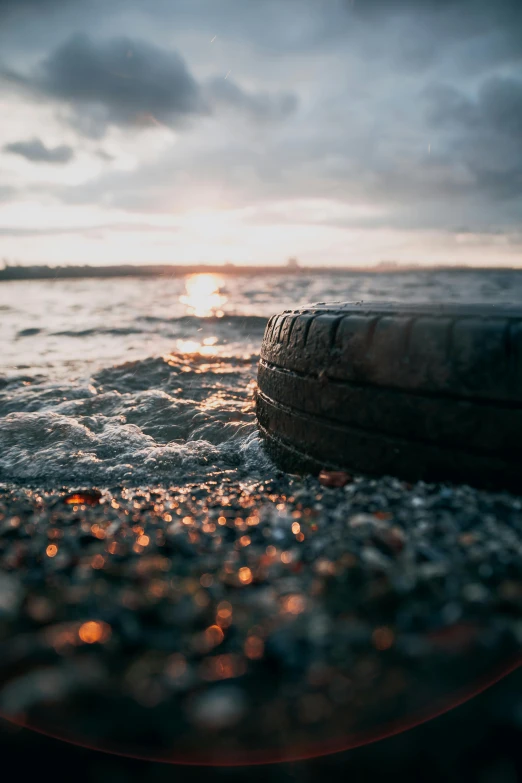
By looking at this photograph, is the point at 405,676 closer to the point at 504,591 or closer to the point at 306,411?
the point at 504,591

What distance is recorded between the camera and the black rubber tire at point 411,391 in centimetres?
177

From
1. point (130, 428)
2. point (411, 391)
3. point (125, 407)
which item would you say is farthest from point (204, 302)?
point (411, 391)

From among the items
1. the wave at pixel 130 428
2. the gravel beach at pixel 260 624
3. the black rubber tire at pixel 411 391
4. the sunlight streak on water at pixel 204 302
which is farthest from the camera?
the sunlight streak on water at pixel 204 302

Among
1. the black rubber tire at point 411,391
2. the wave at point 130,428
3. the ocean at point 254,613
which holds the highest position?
the black rubber tire at point 411,391

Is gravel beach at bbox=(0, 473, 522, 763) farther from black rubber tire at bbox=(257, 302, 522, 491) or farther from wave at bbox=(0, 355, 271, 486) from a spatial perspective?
wave at bbox=(0, 355, 271, 486)

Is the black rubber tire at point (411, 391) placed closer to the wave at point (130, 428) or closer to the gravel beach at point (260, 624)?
the gravel beach at point (260, 624)

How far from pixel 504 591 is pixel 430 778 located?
53 cm

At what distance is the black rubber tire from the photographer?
5.82 ft

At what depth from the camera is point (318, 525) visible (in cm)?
167

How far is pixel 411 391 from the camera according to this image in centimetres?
192

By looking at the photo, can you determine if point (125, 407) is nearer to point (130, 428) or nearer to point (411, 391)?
point (130, 428)

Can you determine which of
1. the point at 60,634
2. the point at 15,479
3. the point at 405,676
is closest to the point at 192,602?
the point at 60,634

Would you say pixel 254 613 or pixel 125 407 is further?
pixel 125 407

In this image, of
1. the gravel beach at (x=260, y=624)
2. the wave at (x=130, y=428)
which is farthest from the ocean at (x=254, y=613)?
the wave at (x=130, y=428)
